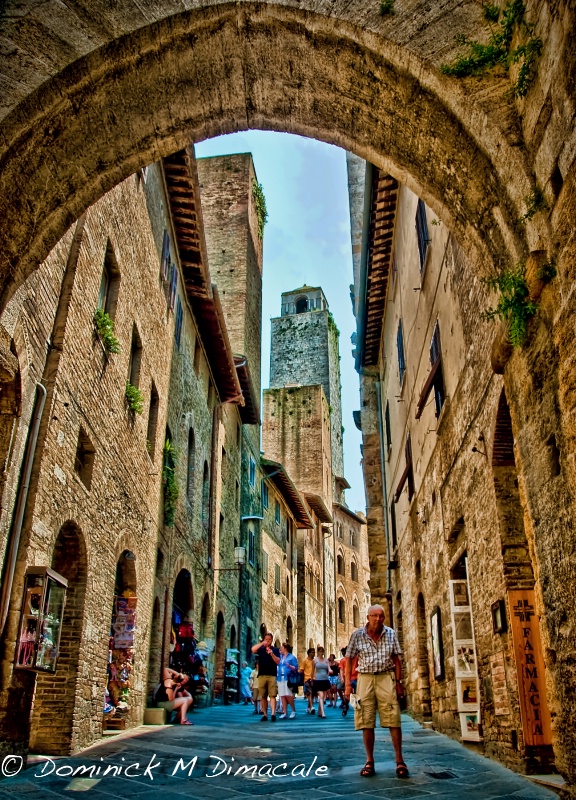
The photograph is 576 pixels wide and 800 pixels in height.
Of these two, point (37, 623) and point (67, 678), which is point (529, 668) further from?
point (67, 678)

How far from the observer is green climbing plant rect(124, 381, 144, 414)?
33.6 feet

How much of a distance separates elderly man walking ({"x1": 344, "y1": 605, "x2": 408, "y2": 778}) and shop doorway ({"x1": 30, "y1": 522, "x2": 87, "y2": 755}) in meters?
3.23

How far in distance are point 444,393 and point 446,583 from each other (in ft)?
7.68

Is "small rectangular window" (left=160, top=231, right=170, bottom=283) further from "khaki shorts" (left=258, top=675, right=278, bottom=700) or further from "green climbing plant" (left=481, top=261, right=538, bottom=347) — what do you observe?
"green climbing plant" (left=481, top=261, right=538, bottom=347)

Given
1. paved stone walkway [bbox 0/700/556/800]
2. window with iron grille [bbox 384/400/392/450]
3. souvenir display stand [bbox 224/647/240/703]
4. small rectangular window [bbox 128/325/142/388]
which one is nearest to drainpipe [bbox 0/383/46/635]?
paved stone walkway [bbox 0/700/556/800]

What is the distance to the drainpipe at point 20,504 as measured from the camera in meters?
5.91

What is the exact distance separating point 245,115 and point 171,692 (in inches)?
368

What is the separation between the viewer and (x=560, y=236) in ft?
11.4

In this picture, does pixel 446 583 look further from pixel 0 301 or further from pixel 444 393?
pixel 0 301

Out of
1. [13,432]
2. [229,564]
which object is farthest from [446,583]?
[229,564]

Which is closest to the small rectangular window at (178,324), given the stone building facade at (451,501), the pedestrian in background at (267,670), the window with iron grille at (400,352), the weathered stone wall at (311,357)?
the stone building facade at (451,501)

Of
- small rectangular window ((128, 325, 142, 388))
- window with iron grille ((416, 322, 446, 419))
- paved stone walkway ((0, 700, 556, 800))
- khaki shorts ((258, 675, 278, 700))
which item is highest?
small rectangular window ((128, 325, 142, 388))

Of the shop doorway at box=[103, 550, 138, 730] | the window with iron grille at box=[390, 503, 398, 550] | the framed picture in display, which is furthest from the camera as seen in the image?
the window with iron grille at box=[390, 503, 398, 550]

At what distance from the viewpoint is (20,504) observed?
623cm
